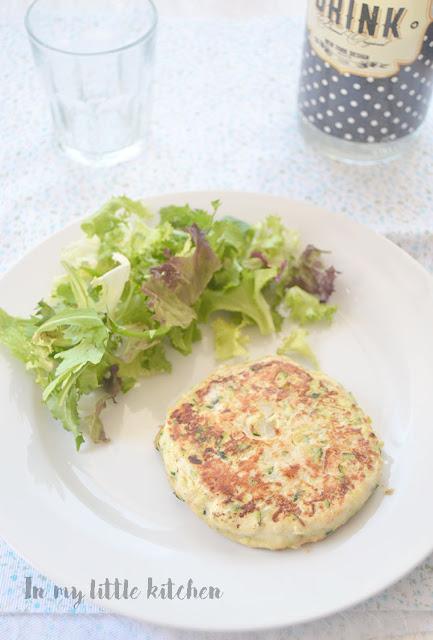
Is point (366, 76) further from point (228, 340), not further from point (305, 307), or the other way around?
point (228, 340)

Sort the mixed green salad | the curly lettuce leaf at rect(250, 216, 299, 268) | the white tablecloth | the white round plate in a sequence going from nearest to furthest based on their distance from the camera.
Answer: the white round plate
the mixed green salad
the curly lettuce leaf at rect(250, 216, 299, 268)
the white tablecloth

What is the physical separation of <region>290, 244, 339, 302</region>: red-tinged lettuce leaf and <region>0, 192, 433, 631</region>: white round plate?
5cm

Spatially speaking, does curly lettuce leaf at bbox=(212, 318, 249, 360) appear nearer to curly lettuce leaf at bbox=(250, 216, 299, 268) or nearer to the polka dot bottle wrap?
curly lettuce leaf at bbox=(250, 216, 299, 268)

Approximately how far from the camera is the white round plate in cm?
123

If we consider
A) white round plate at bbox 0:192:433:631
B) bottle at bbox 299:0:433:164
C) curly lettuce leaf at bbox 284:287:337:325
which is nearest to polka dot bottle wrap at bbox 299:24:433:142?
bottle at bbox 299:0:433:164

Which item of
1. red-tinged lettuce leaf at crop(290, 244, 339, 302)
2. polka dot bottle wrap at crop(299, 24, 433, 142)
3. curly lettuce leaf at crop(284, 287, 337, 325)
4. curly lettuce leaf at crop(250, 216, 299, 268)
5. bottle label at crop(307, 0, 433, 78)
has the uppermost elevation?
bottle label at crop(307, 0, 433, 78)

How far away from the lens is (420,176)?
2.14m

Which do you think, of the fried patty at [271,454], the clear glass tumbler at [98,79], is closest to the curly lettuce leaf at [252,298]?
the fried patty at [271,454]

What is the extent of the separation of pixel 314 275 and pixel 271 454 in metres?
0.53

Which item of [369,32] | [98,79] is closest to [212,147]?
[98,79]

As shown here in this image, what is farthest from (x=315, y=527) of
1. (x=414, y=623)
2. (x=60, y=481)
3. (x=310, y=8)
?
(x=310, y=8)

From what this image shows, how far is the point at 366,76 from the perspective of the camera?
6.14 ft

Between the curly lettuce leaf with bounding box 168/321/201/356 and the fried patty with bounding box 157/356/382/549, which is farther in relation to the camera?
the curly lettuce leaf with bounding box 168/321/201/356

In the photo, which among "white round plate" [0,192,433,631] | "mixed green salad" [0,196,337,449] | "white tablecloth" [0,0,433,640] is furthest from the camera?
"white tablecloth" [0,0,433,640]
